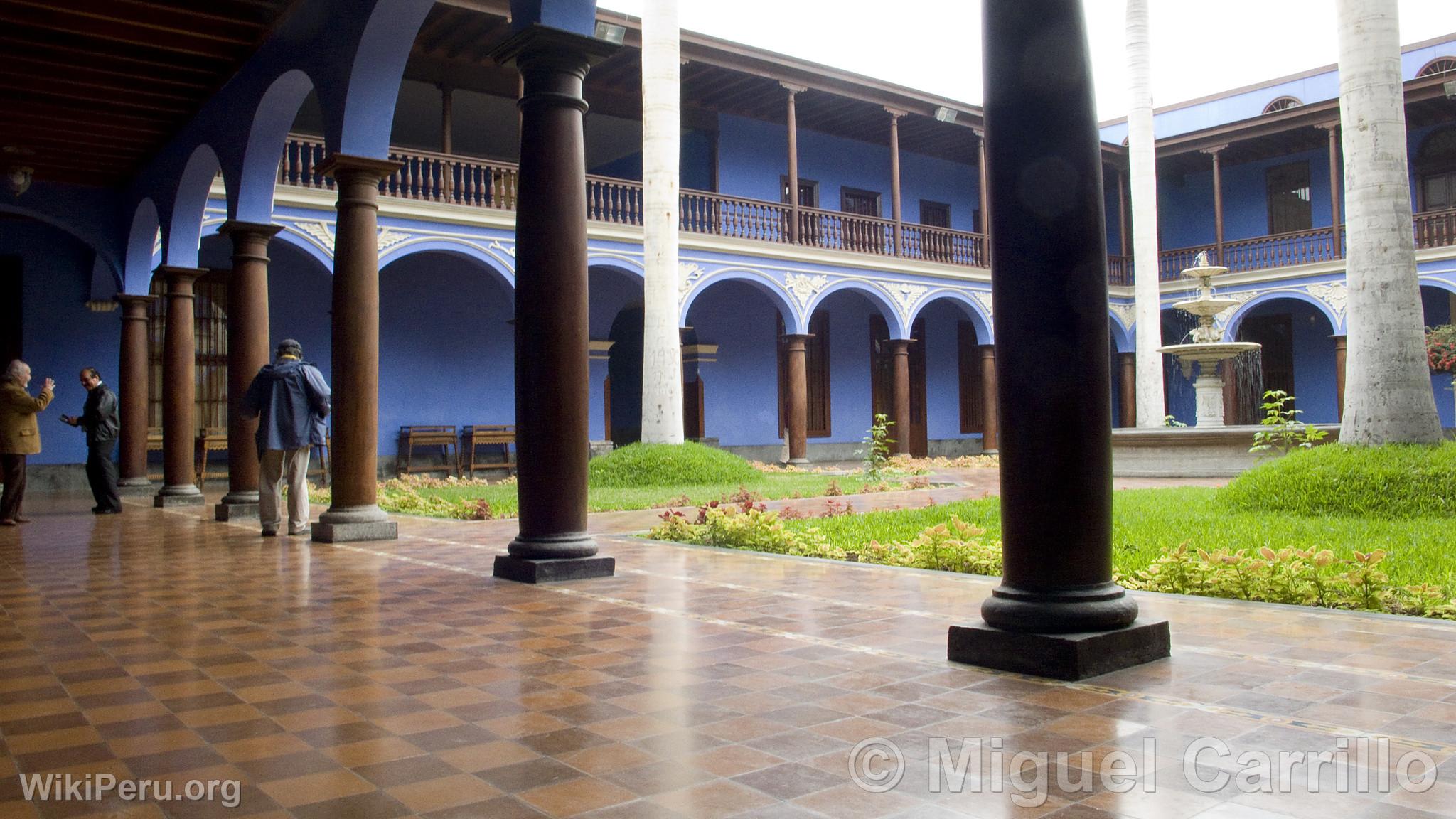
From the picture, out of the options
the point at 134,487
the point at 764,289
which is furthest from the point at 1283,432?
the point at 134,487

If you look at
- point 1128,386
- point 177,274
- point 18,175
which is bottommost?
point 1128,386

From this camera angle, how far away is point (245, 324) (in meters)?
9.42

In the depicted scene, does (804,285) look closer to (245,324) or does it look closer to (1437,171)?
(245,324)

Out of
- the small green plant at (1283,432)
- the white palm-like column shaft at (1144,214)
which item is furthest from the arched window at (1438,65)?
the small green plant at (1283,432)

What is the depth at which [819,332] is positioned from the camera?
21438mm

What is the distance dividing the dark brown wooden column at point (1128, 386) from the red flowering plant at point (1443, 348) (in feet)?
22.0

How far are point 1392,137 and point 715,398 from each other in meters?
12.9

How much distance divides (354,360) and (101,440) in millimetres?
4850

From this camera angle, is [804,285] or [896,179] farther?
[896,179]

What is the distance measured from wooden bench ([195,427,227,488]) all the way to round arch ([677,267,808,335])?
6931mm

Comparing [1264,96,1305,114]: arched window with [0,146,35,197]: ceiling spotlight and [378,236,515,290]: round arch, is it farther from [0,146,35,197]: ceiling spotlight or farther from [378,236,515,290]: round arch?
[0,146,35,197]: ceiling spotlight

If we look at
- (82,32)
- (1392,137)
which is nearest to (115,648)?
(82,32)

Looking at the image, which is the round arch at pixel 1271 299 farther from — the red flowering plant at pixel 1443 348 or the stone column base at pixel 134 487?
the stone column base at pixel 134 487

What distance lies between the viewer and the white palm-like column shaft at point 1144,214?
18.6 m
